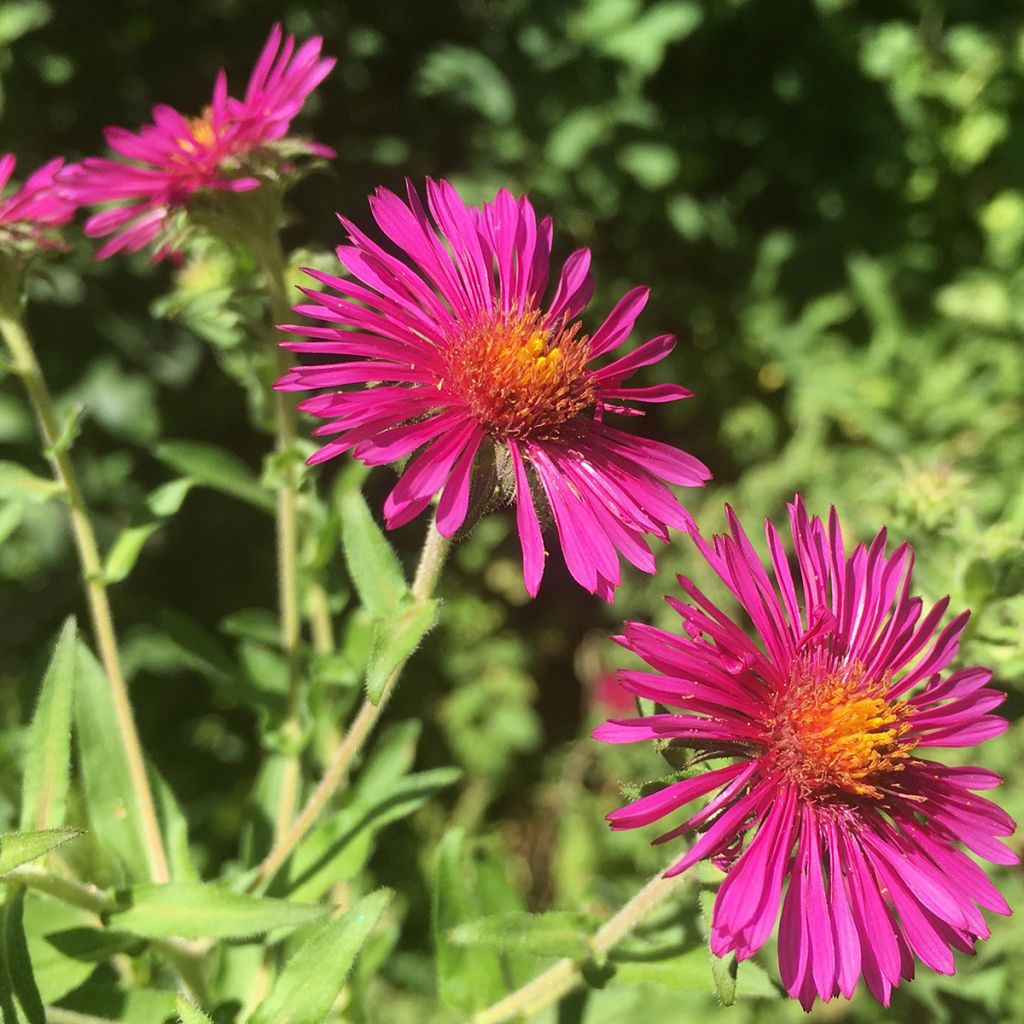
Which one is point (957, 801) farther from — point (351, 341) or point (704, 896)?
point (351, 341)

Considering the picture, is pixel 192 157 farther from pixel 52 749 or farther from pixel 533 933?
pixel 533 933

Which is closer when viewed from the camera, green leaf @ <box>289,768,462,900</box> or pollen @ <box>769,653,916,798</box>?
pollen @ <box>769,653,916,798</box>

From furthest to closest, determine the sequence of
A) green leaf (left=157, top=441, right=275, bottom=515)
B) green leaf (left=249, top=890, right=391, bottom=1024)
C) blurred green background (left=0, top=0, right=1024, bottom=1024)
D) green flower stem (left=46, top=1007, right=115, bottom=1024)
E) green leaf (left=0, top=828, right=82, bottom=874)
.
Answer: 1. blurred green background (left=0, top=0, right=1024, bottom=1024)
2. green leaf (left=157, top=441, right=275, bottom=515)
3. green flower stem (left=46, top=1007, right=115, bottom=1024)
4. green leaf (left=249, top=890, right=391, bottom=1024)
5. green leaf (left=0, top=828, right=82, bottom=874)

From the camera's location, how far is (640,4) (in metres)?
2.44

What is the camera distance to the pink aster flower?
3.86 feet

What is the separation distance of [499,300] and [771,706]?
0.58 m

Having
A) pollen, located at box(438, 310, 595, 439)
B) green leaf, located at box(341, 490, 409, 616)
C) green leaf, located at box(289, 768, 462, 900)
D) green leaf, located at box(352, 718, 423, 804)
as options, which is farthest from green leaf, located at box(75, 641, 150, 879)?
pollen, located at box(438, 310, 595, 439)

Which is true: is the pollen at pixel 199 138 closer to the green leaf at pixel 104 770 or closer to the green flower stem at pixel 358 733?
the green flower stem at pixel 358 733

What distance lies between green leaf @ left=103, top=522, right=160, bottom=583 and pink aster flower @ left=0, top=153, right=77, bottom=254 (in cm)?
40

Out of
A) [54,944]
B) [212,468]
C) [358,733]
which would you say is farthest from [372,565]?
[54,944]

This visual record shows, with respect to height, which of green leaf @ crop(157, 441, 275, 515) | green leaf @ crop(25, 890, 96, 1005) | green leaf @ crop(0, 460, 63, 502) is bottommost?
green leaf @ crop(25, 890, 96, 1005)

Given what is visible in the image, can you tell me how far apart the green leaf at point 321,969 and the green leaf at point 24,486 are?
67 centimetres

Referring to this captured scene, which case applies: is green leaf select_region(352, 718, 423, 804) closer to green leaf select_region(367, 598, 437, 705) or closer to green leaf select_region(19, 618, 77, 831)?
green leaf select_region(19, 618, 77, 831)

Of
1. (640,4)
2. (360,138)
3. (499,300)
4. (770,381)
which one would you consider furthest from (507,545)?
(499,300)
